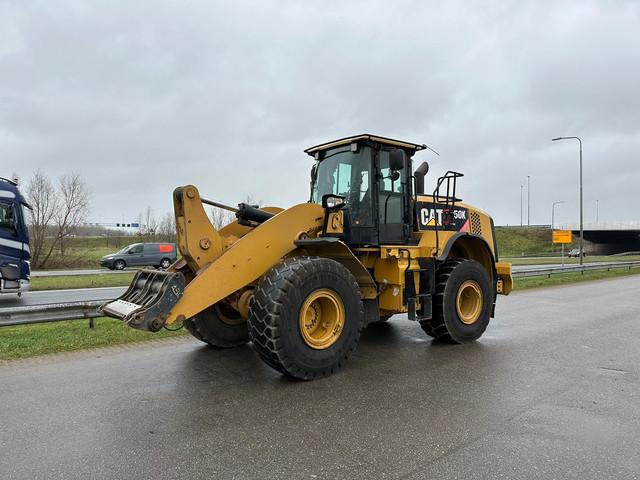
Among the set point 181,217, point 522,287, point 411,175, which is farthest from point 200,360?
point 522,287

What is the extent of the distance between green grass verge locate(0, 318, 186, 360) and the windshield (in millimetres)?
Answer: 3550

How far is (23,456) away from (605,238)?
80564 mm

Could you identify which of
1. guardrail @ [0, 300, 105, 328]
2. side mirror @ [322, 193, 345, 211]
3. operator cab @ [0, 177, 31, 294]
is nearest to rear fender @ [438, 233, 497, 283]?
side mirror @ [322, 193, 345, 211]

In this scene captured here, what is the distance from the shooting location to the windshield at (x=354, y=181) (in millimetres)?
6254

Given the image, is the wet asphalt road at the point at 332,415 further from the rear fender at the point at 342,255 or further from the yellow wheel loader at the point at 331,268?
the rear fender at the point at 342,255

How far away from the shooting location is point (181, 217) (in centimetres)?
514

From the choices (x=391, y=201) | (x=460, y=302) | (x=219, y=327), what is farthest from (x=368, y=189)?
(x=219, y=327)

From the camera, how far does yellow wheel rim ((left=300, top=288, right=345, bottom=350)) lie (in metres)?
5.20

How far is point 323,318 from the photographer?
549cm

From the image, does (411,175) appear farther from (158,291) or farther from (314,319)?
(158,291)

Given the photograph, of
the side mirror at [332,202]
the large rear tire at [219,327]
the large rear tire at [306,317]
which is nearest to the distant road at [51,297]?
the large rear tire at [219,327]

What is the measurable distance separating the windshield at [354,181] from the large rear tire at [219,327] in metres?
2.11

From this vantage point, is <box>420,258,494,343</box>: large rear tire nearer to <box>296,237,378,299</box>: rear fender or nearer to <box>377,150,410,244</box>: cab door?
<box>377,150,410,244</box>: cab door

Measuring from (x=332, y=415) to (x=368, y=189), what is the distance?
314cm
